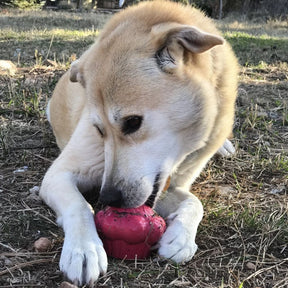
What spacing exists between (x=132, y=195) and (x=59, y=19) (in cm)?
1198

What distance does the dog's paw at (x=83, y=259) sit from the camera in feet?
5.88

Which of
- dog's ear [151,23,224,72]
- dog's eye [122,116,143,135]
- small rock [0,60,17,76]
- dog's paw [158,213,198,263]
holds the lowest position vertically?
small rock [0,60,17,76]

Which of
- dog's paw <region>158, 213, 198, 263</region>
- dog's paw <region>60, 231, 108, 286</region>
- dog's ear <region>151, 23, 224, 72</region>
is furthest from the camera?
dog's ear <region>151, 23, 224, 72</region>

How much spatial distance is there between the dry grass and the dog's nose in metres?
0.29

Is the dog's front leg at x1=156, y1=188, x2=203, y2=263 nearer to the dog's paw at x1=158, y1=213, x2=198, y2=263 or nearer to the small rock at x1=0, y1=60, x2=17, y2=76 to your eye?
the dog's paw at x1=158, y1=213, x2=198, y2=263

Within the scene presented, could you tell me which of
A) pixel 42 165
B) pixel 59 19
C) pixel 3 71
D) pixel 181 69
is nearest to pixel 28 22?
pixel 59 19

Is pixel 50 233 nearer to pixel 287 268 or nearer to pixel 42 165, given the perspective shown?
pixel 42 165

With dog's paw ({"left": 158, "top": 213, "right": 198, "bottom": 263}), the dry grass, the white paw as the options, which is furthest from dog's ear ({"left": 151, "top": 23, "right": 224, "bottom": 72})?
the white paw

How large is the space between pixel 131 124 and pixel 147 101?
0.14 m

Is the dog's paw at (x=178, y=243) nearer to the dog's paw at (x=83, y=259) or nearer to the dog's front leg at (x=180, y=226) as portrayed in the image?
the dog's front leg at (x=180, y=226)

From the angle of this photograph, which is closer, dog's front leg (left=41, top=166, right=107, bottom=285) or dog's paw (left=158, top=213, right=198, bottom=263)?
dog's front leg (left=41, top=166, right=107, bottom=285)

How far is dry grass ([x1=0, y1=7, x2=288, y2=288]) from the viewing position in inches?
74.2

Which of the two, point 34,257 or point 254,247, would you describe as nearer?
point 34,257

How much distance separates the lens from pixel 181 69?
223cm
